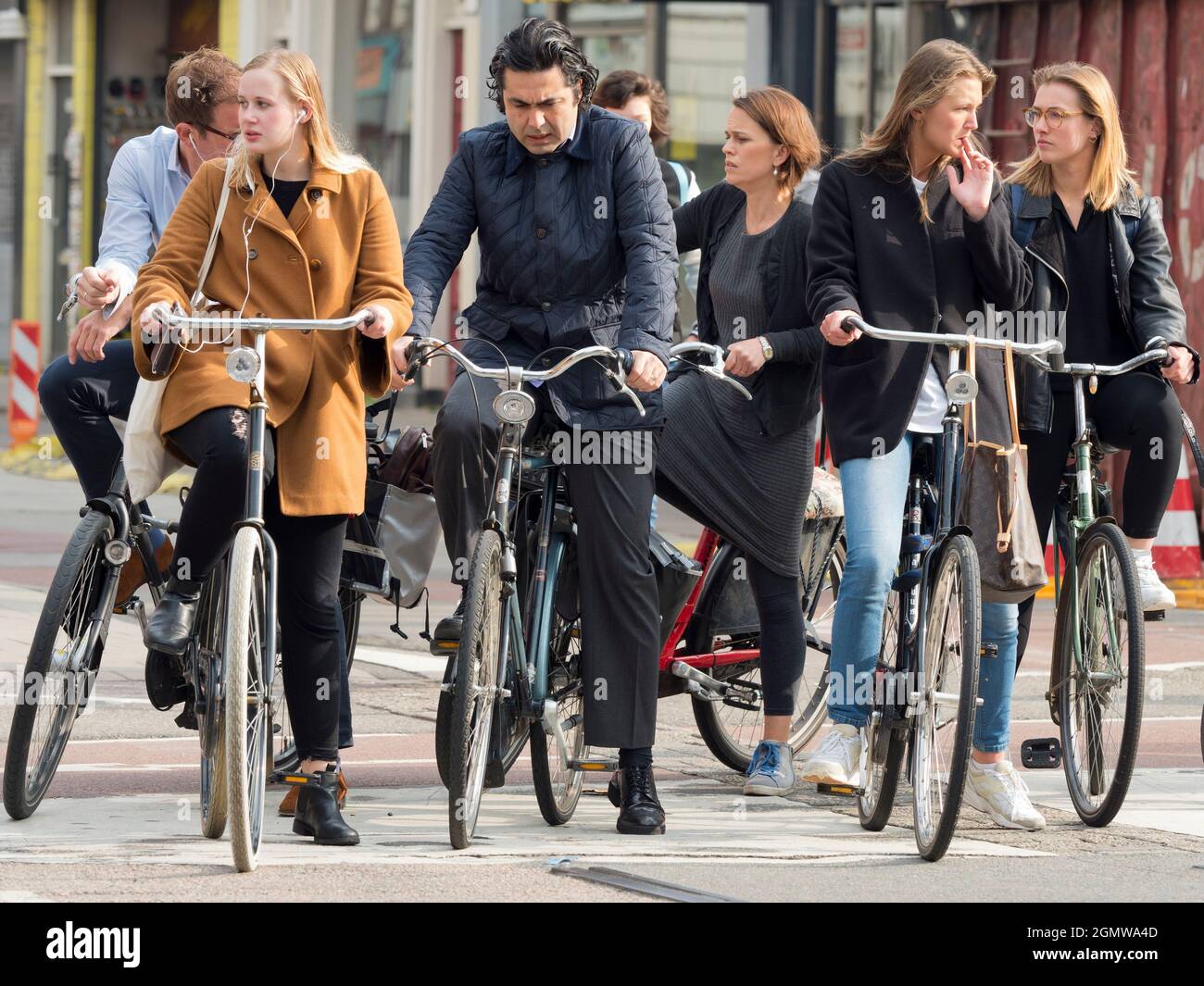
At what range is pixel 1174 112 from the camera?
39.5ft

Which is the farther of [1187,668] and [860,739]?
[1187,668]

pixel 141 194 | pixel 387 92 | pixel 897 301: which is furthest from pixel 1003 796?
pixel 387 92

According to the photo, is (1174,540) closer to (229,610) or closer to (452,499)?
(452,499)

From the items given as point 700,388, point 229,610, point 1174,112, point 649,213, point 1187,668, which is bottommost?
point 1187,668

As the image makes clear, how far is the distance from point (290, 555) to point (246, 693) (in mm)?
515

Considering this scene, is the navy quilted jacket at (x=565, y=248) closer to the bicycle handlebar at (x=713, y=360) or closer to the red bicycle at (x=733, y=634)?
the bicycle handlebar at (x=713, y=360)

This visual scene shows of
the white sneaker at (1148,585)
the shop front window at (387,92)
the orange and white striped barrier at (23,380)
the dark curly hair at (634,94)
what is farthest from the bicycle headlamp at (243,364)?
the shop front window at (387,92)

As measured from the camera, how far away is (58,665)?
244 inches

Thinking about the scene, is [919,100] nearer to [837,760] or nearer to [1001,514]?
[1001,514]

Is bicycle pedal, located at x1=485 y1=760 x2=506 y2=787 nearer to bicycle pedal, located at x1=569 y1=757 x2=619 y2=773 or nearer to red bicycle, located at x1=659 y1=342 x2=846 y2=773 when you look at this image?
bicycle pedal, located at x1=569 y1=757 x2=619 y2=773

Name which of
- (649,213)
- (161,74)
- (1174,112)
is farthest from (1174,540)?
(161,74)

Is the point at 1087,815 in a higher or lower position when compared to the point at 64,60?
lower

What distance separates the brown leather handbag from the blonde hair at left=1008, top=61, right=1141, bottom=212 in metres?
0.77

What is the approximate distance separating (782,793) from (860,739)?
477 millimetres
